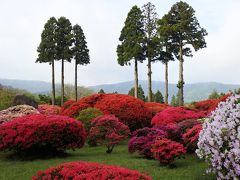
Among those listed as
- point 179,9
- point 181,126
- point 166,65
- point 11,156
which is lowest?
point 11,156

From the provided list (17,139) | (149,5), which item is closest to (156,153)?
(17,139)

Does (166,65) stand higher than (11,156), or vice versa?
(166,65)

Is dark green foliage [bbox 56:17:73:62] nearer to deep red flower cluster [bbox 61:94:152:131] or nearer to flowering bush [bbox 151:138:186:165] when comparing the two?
deep red flower cluster [bbox 61:94:152:131]

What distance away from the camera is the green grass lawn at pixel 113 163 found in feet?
44.1

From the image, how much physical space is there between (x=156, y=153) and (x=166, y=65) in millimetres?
31508

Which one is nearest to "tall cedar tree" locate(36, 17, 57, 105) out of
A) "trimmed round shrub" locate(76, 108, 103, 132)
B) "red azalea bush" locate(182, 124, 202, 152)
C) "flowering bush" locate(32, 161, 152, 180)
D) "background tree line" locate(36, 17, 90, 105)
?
"background tree line" locate(36, 17, 90, 105)

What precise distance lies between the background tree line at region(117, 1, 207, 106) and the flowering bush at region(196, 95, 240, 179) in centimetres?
3117

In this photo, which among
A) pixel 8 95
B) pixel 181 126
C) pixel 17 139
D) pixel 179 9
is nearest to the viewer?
pixel 17 139

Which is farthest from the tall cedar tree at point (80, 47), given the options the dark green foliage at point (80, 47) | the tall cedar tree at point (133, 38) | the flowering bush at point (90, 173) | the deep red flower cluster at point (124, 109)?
the flowering bush at point (90, 173)

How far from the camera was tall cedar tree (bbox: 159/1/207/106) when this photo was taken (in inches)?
1598

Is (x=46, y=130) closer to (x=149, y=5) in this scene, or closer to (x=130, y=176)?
(x=130, y=176)

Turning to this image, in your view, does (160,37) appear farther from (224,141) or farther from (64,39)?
(224,141)

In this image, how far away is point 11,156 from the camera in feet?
58.9

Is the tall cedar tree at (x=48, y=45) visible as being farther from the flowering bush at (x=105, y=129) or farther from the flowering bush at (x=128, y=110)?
the flowering bush at (x=105, y=129)
